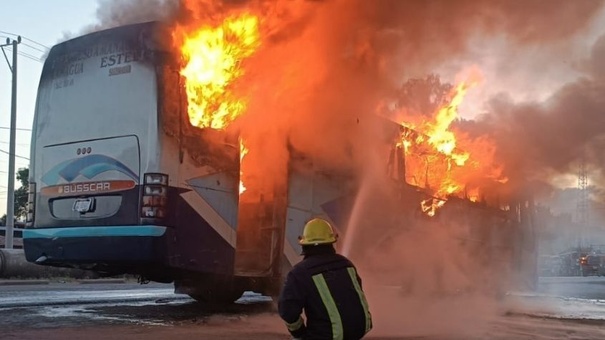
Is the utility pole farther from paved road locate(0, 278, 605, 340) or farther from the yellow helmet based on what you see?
the yellow helmet

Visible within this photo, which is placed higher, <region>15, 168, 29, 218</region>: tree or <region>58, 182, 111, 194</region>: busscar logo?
<region>15, 168, 29, 218</region>: tree

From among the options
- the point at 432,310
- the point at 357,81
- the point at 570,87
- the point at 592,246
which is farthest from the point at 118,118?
the point at 592,246

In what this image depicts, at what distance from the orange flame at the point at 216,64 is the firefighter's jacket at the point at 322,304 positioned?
5048mm

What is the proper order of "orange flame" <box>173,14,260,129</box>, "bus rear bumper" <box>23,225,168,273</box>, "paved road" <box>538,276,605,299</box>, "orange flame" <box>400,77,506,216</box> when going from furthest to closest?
"paved road" <box>538,276,605,299</box>
"orange flame" <box>400,77,506,216</box>
"orange flame" <box>173,14,260,129</box>
"bus rear bumper" <box>23,225,168,273</box>

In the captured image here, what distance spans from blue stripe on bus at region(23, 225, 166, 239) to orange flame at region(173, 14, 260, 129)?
1.39 metres

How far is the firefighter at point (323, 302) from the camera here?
12.0 feet

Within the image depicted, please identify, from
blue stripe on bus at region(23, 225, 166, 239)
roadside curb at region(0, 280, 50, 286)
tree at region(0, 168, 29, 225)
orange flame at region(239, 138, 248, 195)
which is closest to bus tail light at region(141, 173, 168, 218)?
blue stripe on bus at region(23, 225, 166, 239)

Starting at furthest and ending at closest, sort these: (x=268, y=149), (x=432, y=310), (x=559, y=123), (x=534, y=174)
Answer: (x=534, y=174)
(x=559, y=123)
(x=432, y=310)
(x=268, y=149)

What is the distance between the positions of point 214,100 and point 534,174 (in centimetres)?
958

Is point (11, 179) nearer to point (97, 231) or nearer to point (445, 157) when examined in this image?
point (445, 157)

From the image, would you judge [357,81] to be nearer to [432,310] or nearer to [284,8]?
[284,8]

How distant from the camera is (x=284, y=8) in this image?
30.3 feet

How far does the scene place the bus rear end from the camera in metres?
8.12

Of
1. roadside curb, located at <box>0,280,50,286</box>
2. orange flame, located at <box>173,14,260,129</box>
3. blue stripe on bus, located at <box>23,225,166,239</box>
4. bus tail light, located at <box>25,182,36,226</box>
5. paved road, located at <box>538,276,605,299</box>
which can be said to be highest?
orange flame, located at <box>173,14,260,129</box>
